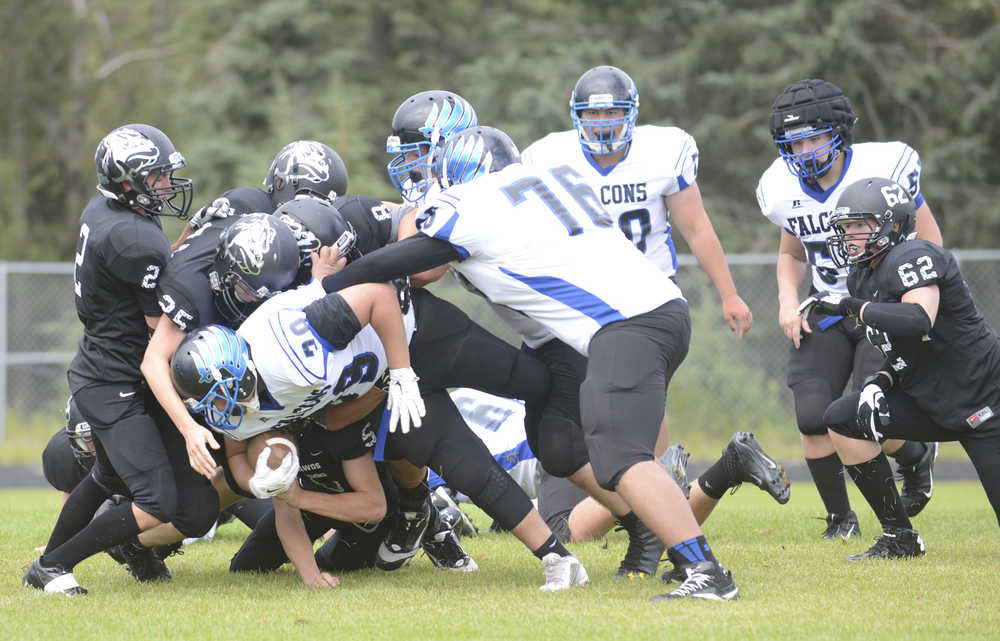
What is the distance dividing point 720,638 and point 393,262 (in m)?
1.79

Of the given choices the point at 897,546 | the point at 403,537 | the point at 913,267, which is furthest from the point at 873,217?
the point at 403,537

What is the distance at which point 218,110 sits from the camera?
638 inches

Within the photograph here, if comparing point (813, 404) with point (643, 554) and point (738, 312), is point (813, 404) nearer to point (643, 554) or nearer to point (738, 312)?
point (738, 312)

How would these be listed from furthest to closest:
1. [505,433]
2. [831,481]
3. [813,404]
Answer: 1. [505,433]
2. [831,481]
3. [813,404]

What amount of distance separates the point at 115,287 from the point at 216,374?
756 mm

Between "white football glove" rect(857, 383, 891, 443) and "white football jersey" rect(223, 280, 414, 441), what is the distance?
2.07 meters

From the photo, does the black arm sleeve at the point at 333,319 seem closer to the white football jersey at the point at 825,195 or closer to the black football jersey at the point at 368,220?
the black football jersey at the point at 368,220

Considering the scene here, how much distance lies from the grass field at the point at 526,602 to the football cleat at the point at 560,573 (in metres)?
0.07

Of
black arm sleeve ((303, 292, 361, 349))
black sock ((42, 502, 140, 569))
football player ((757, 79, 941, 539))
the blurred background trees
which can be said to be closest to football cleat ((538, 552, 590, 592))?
black arm sleeve ((303, 292, 361, 349))

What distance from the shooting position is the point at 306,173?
558 cm

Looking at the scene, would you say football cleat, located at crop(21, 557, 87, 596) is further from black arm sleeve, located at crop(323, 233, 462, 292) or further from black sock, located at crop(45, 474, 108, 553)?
black arm sleeve, located at crop(323, 233, 462, 292)

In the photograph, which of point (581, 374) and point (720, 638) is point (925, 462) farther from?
point (720, 638)

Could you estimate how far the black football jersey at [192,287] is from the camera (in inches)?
185

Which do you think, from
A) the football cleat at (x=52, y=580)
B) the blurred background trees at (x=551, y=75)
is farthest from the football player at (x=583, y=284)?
the blurred background trees at (x=551, y=75)
